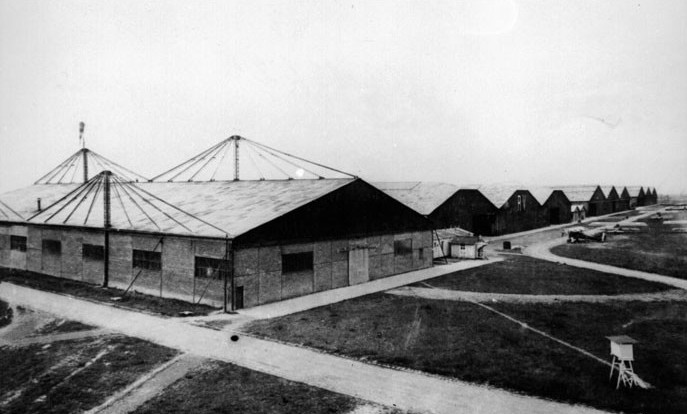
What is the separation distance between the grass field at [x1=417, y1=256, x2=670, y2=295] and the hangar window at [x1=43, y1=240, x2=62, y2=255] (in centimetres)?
2436

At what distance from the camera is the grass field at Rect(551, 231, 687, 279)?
35281 millimetres

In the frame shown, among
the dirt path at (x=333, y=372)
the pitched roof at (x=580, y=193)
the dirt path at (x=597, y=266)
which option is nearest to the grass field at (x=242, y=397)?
the dirt path at (x=333, y=372)

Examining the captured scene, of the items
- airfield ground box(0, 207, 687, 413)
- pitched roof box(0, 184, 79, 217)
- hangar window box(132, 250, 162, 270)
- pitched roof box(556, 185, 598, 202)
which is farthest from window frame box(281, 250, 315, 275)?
pitched roof box(556, 185, 598, 202)

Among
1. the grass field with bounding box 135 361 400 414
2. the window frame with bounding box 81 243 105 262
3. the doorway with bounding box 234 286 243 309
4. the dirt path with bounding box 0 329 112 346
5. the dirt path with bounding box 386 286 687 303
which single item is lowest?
the grass field with bounding box 135 361 400 414

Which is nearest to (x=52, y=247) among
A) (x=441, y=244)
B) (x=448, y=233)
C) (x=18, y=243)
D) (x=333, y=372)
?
(x=18, y=243)

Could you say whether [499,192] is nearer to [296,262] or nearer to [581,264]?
[581,264]

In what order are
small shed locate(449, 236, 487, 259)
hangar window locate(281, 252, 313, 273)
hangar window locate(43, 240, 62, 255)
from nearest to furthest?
hangar window locate(281, 252, 313, 273) < hangar window locate(43, 240, 62, 255) < small shed locate(449, 236, 487, 259)

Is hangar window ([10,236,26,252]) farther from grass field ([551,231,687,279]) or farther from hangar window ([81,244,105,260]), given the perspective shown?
grass field ([551,231,687,279])

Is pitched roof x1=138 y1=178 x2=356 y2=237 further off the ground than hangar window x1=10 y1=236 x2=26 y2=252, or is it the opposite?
pitched roof x1=138 y1=178 x2=356 y2=237

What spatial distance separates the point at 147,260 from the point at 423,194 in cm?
3487

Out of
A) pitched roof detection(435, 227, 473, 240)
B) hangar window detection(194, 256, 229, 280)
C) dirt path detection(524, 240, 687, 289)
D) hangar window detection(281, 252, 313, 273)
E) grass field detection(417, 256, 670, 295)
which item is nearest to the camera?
hangar window detection(194, 256, 229, 280)

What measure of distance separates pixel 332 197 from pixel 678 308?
18.1 metres

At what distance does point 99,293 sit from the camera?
26719 mm

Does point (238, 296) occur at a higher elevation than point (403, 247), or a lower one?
lower
